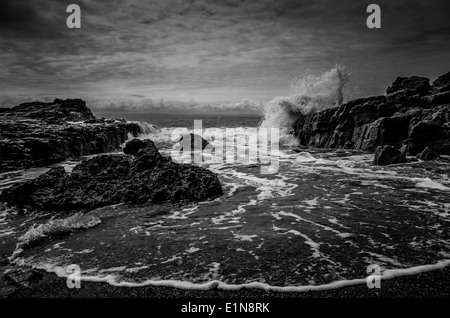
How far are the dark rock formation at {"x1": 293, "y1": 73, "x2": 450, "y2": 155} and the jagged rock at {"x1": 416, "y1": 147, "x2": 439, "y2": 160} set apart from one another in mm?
1031

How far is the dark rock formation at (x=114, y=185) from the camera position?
754 centimetres

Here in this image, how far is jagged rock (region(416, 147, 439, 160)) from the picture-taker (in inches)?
484

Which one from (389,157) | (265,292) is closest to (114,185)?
(265,292)

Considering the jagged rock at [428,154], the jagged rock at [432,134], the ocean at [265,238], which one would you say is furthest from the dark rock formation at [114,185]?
the jagged rock at [432,134]

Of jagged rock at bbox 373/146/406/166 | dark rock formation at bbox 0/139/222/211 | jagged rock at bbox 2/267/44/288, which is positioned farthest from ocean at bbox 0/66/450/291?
jagged rock at bbox 373/146/406/166

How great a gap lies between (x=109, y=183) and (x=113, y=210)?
132 cm

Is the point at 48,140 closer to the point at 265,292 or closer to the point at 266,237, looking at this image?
the point at 266,237

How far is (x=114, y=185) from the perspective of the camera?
809 centimetres

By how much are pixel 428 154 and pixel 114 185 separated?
12.2 m

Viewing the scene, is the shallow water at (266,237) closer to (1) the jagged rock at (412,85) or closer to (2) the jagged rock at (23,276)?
A: (2) the jagged rock at (23,276)

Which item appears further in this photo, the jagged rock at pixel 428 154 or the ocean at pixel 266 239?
the jagged rock at pixel 428 154

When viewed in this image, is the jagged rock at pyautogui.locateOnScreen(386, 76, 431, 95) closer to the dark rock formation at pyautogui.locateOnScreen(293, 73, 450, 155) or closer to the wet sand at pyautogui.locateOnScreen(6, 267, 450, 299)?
the dark rock formation at pyautogui.locateOnScreen(293, 73, 450, 155)

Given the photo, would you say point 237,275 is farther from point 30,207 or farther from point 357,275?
point 30,207
